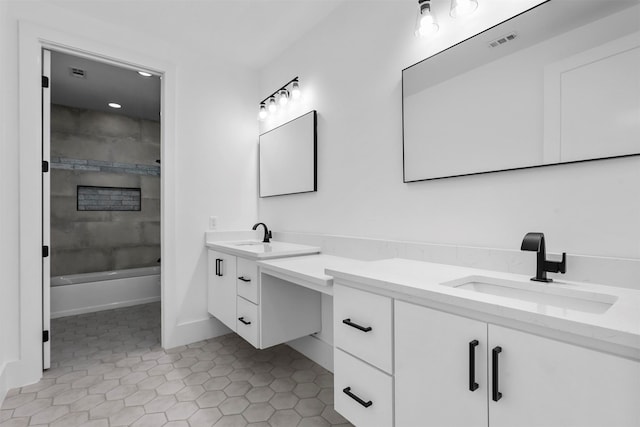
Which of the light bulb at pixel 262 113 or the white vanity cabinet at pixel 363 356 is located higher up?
the light bulb at pixel 262 113

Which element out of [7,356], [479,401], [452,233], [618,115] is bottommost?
[7,356]

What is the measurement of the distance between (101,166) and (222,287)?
10.1 ft

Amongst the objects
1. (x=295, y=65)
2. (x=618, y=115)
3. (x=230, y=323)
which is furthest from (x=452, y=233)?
(x=295, y=65)

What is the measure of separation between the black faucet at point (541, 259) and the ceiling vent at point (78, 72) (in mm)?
3947

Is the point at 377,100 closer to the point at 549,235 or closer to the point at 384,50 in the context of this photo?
the point at 384,50

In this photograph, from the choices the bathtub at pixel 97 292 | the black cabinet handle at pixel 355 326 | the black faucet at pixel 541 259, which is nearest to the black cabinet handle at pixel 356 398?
the black cabinet handle at pixel 355 326

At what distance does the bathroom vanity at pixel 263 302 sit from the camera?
197 centimetres

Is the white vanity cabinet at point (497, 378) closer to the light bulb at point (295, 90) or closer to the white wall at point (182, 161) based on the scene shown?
the light bulb at point (295, 90)

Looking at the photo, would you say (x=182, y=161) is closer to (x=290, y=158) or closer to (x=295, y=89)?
(x=290, y=158)

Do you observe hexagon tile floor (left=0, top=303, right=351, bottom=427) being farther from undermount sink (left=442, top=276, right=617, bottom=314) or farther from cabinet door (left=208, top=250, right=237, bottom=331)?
undermount sink (left=442, top=276, right=617, bottom=314)

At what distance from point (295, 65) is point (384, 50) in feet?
3.24

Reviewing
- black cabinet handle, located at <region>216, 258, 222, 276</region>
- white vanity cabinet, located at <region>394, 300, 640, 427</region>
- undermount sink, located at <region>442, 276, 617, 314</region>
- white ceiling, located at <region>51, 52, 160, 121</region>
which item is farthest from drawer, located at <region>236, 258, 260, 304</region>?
white ceiling, located at <region>51, 52, 160, 121</region>

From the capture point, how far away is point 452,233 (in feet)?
5.04

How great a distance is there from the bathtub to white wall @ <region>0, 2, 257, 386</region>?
1507 mm
